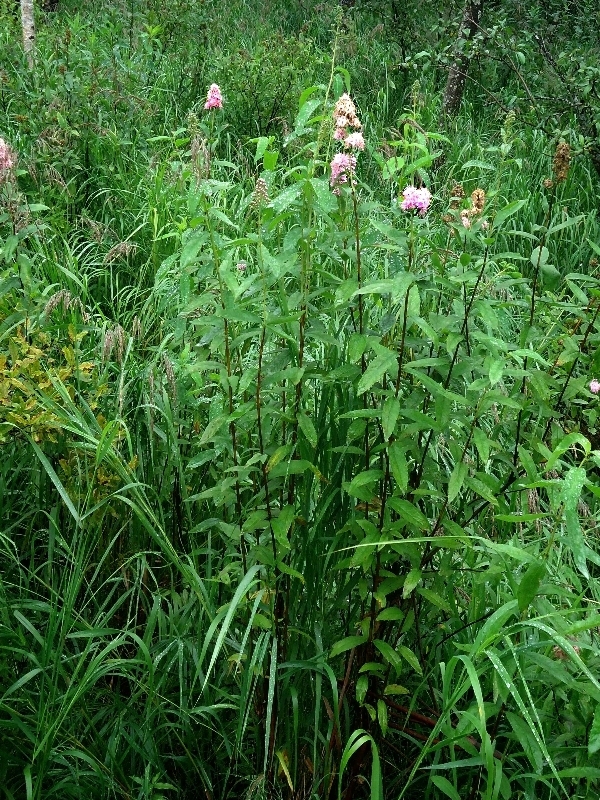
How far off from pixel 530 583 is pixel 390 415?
0.40m

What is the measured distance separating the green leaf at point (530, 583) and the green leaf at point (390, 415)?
0.36 meters

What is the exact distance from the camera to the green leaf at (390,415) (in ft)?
5.15

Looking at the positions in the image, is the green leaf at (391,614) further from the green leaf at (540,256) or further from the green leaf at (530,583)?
the green leaf at (540,256)

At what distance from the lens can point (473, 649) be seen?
142 cm

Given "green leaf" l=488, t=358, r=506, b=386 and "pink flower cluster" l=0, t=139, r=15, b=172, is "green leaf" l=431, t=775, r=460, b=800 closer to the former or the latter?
"green leaf" l=488, t=358, r=506, b=386

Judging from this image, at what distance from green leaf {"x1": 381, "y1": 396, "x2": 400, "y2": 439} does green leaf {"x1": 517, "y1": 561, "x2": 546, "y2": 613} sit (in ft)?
1.18

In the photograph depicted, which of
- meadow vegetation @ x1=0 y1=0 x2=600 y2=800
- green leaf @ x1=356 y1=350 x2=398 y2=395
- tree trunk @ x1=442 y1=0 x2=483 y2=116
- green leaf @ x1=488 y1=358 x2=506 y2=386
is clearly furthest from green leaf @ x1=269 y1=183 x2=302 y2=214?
tree trunk @ x1=442 y1=0 x2=483 y2=116

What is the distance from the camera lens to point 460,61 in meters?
5.50

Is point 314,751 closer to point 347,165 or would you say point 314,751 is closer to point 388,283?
point 388,283

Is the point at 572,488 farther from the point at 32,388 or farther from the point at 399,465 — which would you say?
the point at 32,388

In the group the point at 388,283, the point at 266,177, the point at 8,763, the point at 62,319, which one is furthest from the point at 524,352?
the point at 62,319

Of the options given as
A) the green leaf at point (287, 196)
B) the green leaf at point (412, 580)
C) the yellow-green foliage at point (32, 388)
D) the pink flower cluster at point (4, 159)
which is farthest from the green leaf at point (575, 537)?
the pink flower cluster at point (4, 159)

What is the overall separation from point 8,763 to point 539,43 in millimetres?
5190

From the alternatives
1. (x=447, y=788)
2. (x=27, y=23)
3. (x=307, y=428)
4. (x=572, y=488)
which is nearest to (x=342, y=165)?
(x=307, y=428)
